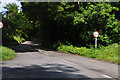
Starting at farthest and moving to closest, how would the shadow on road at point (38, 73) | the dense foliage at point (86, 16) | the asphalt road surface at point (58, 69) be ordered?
the dense foliage at point (86, 16)
the asphalt road surface at point (58, 69)
the shadow on road at point (38, 73)

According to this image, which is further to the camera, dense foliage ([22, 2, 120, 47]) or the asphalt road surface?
dense foliage ([22, 2, 120, 47])

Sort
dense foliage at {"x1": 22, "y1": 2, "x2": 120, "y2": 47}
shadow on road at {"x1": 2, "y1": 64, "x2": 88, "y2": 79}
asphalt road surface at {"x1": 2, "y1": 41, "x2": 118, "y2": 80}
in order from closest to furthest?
shadow on road at {"x1": 2, "y1": 64, "x2": 88, "y2": 79}
asphalt road surface at {"x1": 2, "y1": 41, "x2": 118, "y2": 80}
dense foliage at {"x1": 22, "y1": 2, "x2": 120, "y2": 47}

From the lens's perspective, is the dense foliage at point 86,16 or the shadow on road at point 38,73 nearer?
the shadow on road at point 38,73

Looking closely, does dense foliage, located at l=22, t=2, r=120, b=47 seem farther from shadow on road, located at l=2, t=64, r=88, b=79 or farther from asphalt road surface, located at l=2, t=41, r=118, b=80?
→ shadow on road, located at l=2, t=64, r=88, b=79

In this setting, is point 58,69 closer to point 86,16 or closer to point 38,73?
point 38,73

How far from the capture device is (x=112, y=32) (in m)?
23.0

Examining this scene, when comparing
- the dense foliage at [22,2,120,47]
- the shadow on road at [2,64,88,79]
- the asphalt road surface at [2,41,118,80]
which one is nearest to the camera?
the shadow on road at [2,64,88,79]

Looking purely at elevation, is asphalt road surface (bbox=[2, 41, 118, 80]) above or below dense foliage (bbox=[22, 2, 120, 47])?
below

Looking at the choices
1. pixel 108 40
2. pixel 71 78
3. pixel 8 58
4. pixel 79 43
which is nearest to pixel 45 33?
pixel 79 43

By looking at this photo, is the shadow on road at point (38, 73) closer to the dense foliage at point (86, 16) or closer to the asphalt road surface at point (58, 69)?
the asphalt road surface at point (58, 69)

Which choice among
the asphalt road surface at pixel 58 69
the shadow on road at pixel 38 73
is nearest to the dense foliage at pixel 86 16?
the asphalt road surface at pixel 58 69

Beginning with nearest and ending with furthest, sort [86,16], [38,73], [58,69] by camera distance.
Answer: [38,73] → [58,69] → [86,16]

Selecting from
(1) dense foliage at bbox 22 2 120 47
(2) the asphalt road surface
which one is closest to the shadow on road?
(2) the asphalt road surface

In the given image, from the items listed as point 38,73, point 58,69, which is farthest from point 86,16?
point 38,73
